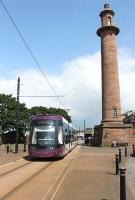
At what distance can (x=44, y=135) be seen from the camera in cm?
2903

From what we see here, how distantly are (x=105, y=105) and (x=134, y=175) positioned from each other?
44488 mm

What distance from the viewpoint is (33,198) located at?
11789mm

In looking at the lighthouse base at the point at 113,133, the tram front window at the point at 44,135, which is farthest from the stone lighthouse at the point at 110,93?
the tram front window at the point at 44,135

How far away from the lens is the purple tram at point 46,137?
94.0 feet

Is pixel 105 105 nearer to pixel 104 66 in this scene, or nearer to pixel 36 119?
pixel 104 66

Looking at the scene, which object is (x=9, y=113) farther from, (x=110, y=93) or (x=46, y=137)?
(x=46, y=137)

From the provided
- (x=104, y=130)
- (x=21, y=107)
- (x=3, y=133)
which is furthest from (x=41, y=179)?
(x=21, y=107)

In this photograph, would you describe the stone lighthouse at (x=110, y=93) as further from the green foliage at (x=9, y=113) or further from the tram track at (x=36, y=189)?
the tram track at (x=36, y=189)

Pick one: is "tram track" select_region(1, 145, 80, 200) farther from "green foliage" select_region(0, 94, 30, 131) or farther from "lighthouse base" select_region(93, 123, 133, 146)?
"green foliage" select_region(0, 94, 30, 131)

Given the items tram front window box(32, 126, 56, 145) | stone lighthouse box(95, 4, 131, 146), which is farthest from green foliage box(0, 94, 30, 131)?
tram front window box(32, 126, 56, 145)

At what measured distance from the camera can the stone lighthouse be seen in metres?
62.2

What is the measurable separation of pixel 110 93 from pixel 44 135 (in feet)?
112

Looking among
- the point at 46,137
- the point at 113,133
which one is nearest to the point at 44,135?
→ the point at 46,137

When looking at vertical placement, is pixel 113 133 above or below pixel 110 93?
below
